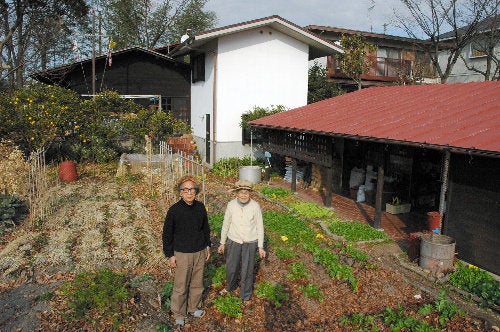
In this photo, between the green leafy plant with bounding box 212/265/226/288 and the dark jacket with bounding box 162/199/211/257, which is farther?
the green leafy plant with bounding box 212/265/226/288

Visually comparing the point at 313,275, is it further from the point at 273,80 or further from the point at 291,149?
the point at 273,80

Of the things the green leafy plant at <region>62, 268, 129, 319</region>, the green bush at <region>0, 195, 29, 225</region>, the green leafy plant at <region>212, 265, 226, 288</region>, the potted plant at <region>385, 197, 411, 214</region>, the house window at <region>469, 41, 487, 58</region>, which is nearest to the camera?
the green leafy plant at <region>62, 268, 129, 319</region>

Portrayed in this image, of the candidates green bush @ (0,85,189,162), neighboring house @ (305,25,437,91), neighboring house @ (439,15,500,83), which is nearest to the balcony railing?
neighboring house @ (305,25,437,91)

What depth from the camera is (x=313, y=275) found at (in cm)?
713

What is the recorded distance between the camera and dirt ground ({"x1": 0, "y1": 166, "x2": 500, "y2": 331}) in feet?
18.8

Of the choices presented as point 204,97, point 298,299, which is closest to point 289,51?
point 204,97

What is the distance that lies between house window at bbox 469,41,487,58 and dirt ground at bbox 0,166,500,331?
2229 centimetres

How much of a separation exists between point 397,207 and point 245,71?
9895 mm

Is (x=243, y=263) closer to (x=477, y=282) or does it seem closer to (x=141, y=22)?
(x=477, y=282)

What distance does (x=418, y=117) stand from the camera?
973cm

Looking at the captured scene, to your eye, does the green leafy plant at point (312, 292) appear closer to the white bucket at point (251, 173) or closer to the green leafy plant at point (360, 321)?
the green leafy plant at point (360, 321)

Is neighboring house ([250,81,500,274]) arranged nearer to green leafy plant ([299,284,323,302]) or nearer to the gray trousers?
green leafy plant ([299,284,323,302])

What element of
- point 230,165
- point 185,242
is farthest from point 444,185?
point 230,165

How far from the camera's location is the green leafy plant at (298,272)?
693cm
